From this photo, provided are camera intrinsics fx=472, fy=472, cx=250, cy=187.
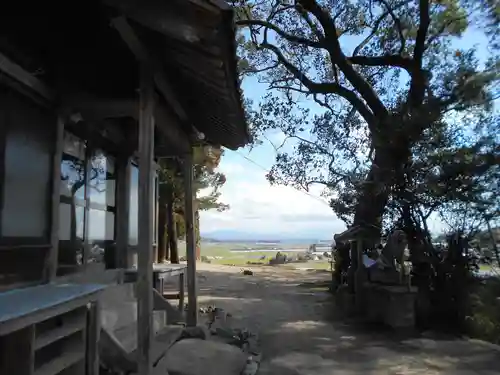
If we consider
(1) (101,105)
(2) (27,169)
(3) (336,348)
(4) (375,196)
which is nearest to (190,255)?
(3) (336,348)

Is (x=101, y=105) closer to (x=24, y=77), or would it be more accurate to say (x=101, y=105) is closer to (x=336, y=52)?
(x=24, y=77)

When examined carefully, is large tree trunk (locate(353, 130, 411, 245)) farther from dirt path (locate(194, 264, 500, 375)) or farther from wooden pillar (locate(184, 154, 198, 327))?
wooden pillar (locate(184, 154, 198, 327))

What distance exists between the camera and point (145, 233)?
4.36 metres

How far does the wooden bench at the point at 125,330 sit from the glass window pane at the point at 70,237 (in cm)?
72

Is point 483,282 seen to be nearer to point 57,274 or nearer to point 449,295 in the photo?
point 449,295

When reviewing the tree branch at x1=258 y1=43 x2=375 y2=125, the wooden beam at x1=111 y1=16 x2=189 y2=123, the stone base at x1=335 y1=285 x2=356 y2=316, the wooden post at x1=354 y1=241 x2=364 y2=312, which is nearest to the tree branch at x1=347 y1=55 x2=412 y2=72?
the tree branch at x1=258 y1=43 x2=375 y2=125

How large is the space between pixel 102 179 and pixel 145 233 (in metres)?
2.90

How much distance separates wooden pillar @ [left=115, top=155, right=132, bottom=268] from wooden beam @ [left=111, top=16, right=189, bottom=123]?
197cm

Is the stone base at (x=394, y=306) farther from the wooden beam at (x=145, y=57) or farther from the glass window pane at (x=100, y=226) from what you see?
the wooden beam at (x=145, y=57)

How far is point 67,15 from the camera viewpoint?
15.3ft

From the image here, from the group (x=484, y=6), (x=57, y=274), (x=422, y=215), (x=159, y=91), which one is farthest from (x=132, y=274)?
(x=484, y=6)

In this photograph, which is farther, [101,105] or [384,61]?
[384,61]

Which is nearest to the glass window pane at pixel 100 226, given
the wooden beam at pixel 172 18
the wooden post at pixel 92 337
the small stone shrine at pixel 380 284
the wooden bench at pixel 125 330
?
the wooden bench at pixel 125 330

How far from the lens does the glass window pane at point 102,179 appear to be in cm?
651
